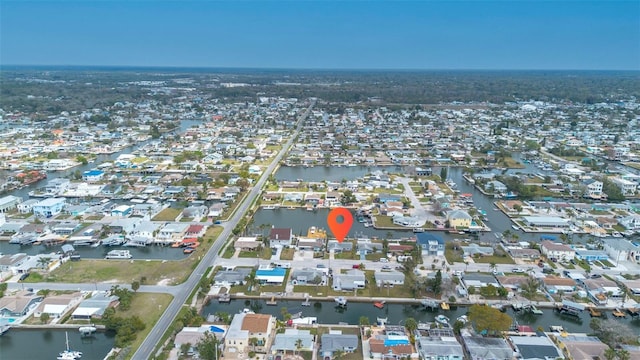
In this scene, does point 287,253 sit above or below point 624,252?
below

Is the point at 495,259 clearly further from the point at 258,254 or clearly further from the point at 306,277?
the point at 258,254

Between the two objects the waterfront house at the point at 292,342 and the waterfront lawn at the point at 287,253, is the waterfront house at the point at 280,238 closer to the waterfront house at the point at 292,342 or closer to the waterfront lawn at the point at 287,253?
the waterfront lawn at the point at 287,253

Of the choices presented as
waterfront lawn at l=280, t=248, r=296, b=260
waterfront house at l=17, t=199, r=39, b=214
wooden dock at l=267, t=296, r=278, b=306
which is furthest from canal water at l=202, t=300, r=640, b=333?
waterfront house at l=17, t=199, r=39, b=214

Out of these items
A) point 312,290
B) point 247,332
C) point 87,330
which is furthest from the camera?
point 312,290

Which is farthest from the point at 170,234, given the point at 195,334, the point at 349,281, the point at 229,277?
the point at 349,281

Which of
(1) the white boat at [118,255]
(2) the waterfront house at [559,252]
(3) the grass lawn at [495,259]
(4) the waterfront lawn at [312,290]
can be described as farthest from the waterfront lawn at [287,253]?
(2) the waterfront house at [559,252]

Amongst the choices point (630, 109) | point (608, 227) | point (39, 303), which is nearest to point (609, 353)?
point (608, 227)

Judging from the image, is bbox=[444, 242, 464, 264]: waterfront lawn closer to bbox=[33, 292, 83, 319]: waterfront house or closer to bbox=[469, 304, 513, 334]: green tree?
bbox=[469, 304, 513, 334]: green tree
